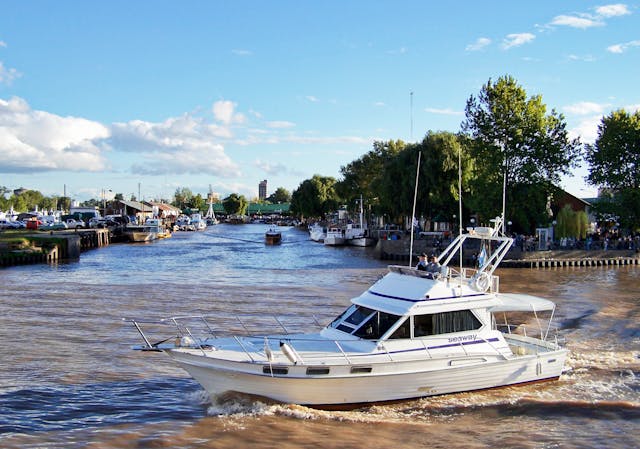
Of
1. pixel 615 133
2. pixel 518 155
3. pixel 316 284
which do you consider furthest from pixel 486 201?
pixel 316 284

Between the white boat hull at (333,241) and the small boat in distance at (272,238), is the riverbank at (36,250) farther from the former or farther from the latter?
the white boat hull at (333,241)

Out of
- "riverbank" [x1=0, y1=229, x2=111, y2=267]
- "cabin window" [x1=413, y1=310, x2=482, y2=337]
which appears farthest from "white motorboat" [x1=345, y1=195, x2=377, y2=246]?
"cabin window" [x1=413, y1=310, x2=482, y2=337]

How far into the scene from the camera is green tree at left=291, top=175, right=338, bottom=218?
155 meters

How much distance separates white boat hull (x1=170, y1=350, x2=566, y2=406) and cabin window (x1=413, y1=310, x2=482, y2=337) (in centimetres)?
86

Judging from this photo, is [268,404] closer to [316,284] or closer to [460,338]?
[460,338]

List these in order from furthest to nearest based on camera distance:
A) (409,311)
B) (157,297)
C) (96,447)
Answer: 1. (157,297)
2. (409,311)
3. (96,447)

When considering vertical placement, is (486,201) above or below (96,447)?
above

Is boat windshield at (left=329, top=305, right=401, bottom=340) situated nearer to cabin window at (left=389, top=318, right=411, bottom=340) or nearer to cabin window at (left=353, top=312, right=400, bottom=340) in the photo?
cabin window at (left=353, top=312, right=400, bottom=340)

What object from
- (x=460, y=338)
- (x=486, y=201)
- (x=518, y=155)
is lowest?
(x=460, y=338)

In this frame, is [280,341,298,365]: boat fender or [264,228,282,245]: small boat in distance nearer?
[280,341,298,365]: boat fender

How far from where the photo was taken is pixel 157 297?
33812 millimetres

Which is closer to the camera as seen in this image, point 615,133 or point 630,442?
point 630,442

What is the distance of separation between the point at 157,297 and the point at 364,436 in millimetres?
22347

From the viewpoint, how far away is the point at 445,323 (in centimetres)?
1595
